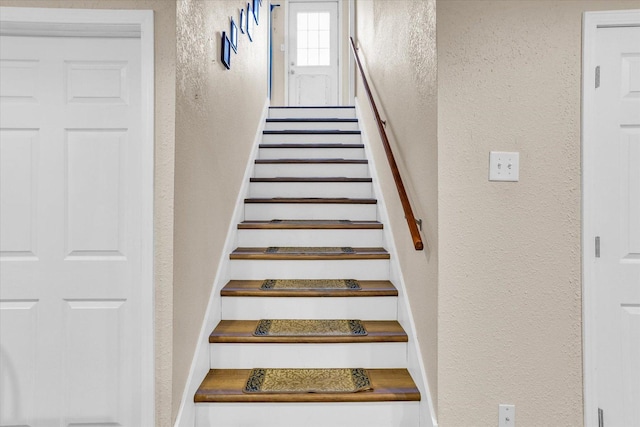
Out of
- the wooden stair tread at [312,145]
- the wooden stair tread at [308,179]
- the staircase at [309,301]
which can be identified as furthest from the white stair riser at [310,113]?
the wooden stair tread at [308,179]

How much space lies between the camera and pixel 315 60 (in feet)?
19.1

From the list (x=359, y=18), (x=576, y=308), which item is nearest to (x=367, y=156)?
(x=359, y=18)

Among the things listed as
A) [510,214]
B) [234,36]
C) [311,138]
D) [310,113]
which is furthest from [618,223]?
[310,113]

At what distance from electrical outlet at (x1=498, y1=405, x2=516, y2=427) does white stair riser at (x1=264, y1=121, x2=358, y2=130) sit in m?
3.08

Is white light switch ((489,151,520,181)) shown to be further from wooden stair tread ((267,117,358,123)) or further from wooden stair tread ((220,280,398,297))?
wooden stair tread ((267,117,358,123))

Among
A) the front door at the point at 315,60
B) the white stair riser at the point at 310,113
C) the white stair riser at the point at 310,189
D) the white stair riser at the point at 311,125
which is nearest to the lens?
the white stair riser at the point at 310,189

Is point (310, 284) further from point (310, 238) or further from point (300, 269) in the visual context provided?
point (310, 238)

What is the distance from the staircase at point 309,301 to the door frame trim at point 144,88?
0.30 metres

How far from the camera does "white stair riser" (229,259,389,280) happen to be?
2.30 metres

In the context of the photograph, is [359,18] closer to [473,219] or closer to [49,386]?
[473,219]

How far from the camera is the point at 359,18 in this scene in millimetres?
4141

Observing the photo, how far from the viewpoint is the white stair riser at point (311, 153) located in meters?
3.48

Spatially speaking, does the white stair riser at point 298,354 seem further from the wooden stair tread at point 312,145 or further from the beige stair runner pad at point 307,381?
the wooden stair tread at point 312,145

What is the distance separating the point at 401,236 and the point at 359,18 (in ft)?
9.96
